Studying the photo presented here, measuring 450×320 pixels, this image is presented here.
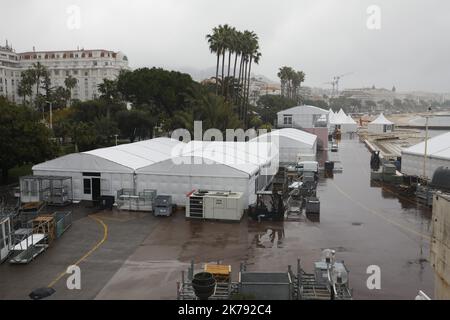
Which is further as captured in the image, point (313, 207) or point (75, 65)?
point (75, 65)

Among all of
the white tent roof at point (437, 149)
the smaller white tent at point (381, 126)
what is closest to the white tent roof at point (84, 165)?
the white tent roof at point (437, 149)

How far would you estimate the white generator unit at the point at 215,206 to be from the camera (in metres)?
23.3

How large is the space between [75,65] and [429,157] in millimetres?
161109

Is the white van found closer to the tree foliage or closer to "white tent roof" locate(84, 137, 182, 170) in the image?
"white tent roof" locate(84, 137, 182, 170)

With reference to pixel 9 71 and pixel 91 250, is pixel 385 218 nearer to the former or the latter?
pixel 91 250

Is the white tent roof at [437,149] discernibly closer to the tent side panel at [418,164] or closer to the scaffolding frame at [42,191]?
the tent side panel at [418,164]

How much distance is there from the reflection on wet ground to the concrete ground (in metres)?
0.04

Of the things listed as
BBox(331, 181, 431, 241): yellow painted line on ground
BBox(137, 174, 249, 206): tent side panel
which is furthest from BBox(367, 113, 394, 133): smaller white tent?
BBox(137, 174, 249, 206): tent side panel

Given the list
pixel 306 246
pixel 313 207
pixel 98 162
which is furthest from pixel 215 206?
pixel 98 162

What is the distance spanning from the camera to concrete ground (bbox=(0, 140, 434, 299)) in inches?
588

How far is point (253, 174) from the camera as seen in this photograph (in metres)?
26.5

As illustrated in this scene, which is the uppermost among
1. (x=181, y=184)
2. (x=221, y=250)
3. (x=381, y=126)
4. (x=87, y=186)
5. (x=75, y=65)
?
(x=75, y=65)

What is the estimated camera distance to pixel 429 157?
3306cm

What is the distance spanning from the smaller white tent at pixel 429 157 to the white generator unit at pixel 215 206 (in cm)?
1731
